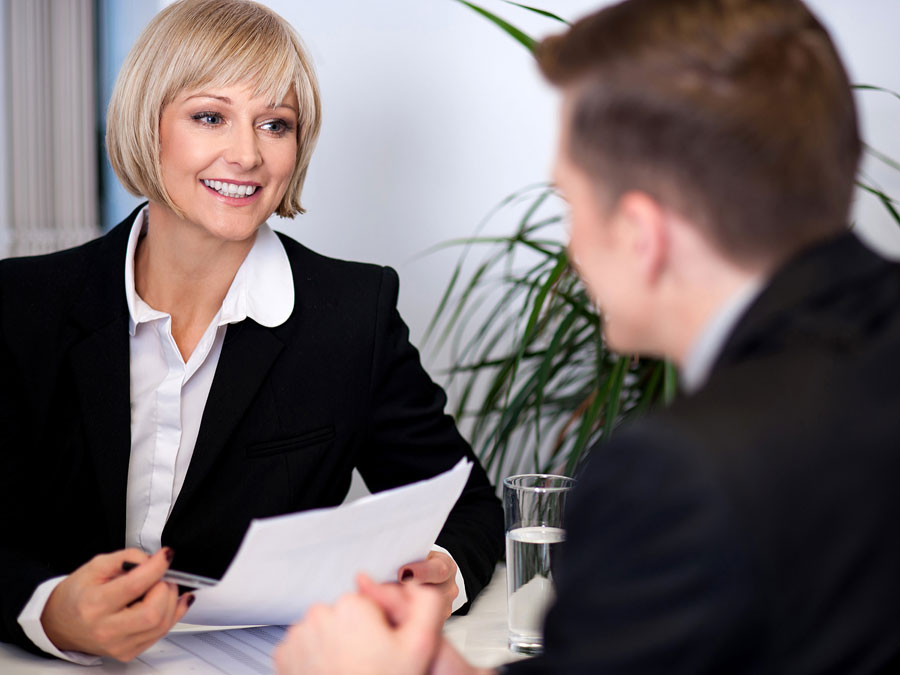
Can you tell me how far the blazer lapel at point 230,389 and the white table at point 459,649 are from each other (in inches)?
12.9

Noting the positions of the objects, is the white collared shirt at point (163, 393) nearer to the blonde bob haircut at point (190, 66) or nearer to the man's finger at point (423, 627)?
the blonde bob haircut at point (190, 66)

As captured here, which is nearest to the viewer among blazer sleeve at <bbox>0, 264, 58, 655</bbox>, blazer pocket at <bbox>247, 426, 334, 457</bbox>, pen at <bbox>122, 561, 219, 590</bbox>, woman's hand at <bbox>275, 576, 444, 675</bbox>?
woman's hand at <bbox>275, 576, 444, 675</bbox>

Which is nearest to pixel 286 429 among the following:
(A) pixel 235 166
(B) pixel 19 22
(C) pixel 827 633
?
(A) pixel 235 166

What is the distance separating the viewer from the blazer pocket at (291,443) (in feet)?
5.20

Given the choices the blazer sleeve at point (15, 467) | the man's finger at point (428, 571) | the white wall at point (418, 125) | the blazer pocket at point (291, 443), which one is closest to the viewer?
the man's finger at point (428, 571)

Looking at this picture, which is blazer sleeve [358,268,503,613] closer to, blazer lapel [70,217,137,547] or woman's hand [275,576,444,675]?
blazer lapel [70,217,137,547]

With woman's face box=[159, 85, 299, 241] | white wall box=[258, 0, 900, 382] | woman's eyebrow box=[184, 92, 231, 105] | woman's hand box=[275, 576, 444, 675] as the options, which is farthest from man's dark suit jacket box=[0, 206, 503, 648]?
white wall box=[258, 0, 900, 382]

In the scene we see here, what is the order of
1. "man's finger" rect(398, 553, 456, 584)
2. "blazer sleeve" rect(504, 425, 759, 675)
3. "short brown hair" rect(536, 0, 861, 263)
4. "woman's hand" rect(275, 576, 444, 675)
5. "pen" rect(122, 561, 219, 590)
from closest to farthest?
"blazer sleeve" rect(504, 425, 759, 675), "short brown hair" rect(536, 0, 861, 263), "woman's hand" rect(275, 576, 444, 675), "pen" rect(122, 561, 219, 590), "man's finger" rect(398, 553, 456, 584)

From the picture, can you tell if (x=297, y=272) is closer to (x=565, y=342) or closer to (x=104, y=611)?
(x=565, y=342)

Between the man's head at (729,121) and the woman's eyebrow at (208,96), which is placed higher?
the man's head at (729,121)

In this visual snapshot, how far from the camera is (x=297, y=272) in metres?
1.72

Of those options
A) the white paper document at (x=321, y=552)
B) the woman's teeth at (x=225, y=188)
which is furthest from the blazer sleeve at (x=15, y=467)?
the white paper document at (x=321, y=552)

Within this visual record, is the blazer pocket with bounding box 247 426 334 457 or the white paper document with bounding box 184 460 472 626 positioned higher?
the white paper document with bounding box 184 460 472 626

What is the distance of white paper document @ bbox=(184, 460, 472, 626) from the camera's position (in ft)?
3.07
